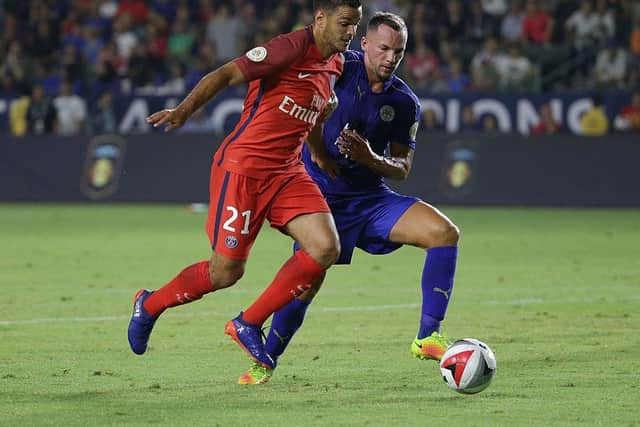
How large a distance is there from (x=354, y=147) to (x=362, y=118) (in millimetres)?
506

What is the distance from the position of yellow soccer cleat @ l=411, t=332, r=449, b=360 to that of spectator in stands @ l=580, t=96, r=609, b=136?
1577 cm

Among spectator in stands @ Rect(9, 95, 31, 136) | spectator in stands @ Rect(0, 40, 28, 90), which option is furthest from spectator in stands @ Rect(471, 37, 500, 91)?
spectator in stands @ Rect(0, 40, 28, 90)

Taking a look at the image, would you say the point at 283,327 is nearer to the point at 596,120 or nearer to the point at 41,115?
the point at 596,120

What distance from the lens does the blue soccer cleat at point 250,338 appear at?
276 inches

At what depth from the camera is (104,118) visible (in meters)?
24.4

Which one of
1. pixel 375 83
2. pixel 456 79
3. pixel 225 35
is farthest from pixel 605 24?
pixel 375 83

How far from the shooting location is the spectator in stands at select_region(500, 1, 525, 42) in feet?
80.4

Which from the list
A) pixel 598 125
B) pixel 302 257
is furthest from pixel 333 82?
pixel 598 125

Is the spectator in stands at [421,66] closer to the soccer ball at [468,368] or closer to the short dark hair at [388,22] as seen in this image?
the short dark hair at [388,22]

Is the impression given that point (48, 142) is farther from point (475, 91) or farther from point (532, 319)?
point (532, 319)

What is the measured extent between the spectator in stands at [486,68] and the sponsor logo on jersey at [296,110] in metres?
Result: 16.5

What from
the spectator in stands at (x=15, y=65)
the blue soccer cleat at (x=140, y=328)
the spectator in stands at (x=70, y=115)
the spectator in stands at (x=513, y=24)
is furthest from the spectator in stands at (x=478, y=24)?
the blue soccer cleat at (x=140, y=328)

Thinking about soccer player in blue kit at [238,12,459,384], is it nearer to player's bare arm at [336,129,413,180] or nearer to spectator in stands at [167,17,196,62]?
player's bare arm at [336,129,413,180]

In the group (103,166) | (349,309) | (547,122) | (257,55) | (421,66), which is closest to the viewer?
(257,55)
